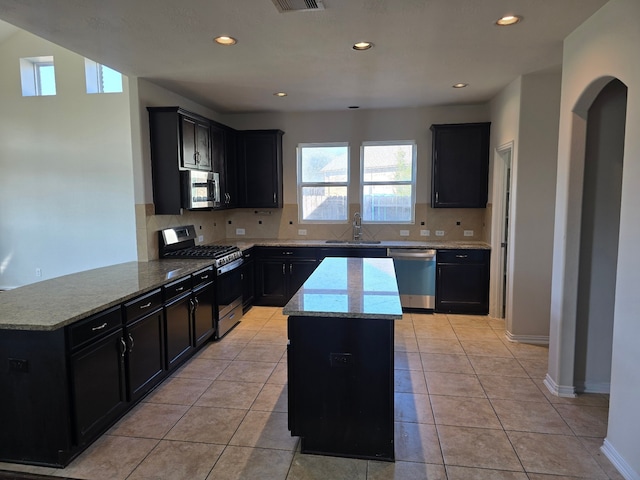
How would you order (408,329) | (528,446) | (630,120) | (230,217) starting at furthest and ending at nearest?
(230,217) → (408,329) → (528,446) → (630,120)

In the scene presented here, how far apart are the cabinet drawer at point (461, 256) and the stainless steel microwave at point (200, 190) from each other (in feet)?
9.46

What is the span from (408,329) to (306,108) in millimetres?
3213

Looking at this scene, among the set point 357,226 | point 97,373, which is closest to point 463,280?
point 357,226

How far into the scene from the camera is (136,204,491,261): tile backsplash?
5426 millimetres

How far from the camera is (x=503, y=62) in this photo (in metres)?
3.54

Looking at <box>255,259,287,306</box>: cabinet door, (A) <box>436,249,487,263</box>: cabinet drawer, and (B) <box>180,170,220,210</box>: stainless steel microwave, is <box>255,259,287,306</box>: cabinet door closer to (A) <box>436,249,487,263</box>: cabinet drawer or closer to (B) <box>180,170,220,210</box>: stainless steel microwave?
(B) <box>180,170,220,210</box>: stainless steel microwave

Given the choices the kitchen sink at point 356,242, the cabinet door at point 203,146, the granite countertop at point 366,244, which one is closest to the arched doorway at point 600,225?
the granite countertop at point 366,244

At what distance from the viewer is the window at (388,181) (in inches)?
223

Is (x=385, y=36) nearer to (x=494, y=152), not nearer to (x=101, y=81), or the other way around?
(x=494, y=152)

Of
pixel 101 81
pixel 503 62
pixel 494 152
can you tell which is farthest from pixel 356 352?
pixel 101 81

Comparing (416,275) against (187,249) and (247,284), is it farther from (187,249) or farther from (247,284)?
(187,249)

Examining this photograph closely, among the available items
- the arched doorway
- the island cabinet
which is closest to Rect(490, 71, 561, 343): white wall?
the arched doorway

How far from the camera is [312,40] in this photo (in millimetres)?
2988

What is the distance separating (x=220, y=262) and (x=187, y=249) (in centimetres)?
69
